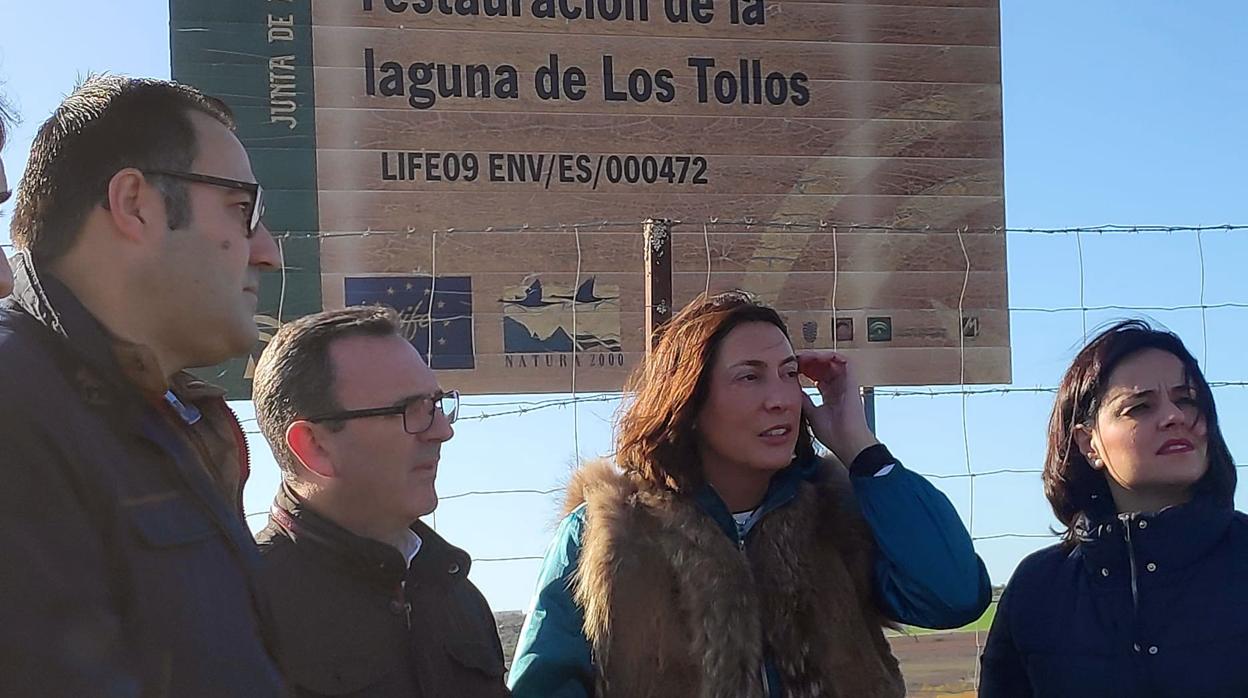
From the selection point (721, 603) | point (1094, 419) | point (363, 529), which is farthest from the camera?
point (1094, 419)

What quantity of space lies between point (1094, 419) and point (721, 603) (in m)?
0.89

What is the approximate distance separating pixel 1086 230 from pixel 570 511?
8.13 ft

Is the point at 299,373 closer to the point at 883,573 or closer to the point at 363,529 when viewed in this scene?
the point at 363,529

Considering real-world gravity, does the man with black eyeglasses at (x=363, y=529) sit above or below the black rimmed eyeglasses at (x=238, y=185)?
below

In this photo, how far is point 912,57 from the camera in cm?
525

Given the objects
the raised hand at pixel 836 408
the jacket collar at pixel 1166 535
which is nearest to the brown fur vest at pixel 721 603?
the raised hand at pixel 836 408

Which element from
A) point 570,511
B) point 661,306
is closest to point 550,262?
point 661,306

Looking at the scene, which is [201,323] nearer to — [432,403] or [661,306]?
[432,403]

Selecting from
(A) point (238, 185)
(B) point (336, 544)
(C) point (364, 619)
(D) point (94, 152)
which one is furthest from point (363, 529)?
(D) point (94, 152)

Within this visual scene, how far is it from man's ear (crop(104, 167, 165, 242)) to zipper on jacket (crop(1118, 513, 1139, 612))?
1.88 metres

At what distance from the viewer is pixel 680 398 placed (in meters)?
2.53

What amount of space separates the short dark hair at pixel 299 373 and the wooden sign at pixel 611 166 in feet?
7.79

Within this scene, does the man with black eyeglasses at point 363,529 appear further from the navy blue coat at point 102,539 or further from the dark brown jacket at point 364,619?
the navy blue coat at point 102,539

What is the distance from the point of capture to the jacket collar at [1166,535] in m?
2.35
